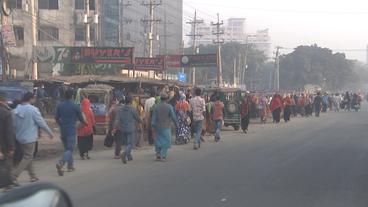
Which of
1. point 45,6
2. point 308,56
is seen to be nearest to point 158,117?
point 45,6

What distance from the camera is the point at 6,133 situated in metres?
9.02

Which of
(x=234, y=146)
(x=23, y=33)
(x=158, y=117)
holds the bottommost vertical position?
(x=234, y=146)

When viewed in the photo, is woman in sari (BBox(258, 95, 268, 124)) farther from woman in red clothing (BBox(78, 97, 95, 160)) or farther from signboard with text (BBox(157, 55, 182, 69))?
woman in red clothing (BBox(78, 97, 95, 160))

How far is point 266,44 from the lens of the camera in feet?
554

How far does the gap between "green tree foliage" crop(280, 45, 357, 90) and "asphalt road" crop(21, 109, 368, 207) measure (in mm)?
87237

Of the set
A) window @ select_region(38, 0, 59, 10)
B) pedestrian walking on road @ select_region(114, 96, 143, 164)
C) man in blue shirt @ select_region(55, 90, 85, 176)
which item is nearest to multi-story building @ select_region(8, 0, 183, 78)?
window @ select_region(38, 0, 59, 10)

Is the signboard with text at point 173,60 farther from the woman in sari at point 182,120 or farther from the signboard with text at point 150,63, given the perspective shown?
the woman in sari at point 182,120

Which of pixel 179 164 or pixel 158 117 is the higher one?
pixel 158 117

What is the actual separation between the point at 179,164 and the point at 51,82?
22439 mm

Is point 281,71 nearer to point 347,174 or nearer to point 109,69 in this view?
point 109,69

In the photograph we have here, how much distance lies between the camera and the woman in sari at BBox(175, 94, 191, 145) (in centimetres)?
1786

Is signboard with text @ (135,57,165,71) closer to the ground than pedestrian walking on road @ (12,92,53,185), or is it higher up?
higher up

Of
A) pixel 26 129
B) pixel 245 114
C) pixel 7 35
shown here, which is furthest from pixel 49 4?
pixel 26 129

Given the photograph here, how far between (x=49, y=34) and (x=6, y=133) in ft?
161
